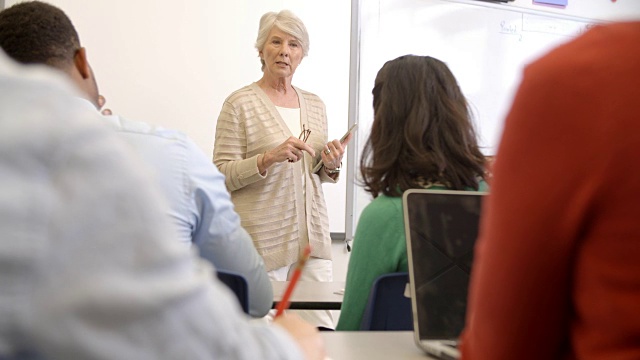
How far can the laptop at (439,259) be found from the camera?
57.5 inches

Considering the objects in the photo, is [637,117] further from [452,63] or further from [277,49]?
[452,63]

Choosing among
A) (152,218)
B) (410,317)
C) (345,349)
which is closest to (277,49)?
(410,317)

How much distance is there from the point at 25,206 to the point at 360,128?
13.7 feet

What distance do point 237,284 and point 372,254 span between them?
1.08ft

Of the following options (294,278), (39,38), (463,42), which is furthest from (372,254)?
(463,42)

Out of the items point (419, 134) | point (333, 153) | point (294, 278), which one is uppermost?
point (294, 278)

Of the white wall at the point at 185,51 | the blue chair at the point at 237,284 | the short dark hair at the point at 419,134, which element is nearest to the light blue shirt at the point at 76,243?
the blue chair at the point at 237,284

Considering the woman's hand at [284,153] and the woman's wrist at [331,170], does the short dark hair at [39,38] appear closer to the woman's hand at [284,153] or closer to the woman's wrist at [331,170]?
→ the woman's hand at [284,153]

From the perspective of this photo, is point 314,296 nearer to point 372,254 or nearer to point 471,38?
point 372,254

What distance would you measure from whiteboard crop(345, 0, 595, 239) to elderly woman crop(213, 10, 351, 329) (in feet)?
3.75

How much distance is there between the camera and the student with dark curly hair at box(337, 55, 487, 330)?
181 cm

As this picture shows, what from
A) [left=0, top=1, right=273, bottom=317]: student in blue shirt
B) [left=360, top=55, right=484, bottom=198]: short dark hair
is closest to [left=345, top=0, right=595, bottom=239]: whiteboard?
[left=360, top=55, right=484, bottom=198]: short dark hair

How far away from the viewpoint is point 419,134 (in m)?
1.96

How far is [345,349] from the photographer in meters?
1.46
